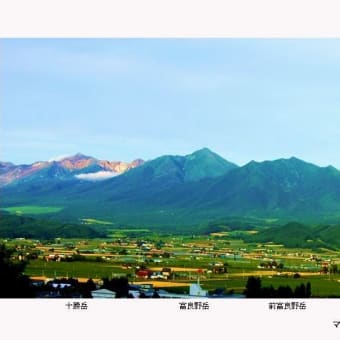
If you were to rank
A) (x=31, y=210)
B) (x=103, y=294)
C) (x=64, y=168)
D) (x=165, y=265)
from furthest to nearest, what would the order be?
(x=31, y=210) < (x=64, y=168) < (x=165, y=265) < (x=103, y=294)

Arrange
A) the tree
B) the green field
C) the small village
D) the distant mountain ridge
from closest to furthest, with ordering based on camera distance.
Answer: the tree < the small village < the distant mountain ridge < the green field

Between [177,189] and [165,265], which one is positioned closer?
[165,265]

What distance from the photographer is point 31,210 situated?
29.5 feet

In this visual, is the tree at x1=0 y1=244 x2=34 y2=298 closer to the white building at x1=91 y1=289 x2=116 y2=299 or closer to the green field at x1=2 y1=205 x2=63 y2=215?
the white building at x1=91 y1=289 x2=116 y2=299

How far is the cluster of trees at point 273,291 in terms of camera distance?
24.1 feet

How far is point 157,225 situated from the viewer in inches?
340

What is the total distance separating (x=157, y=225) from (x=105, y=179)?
856mm

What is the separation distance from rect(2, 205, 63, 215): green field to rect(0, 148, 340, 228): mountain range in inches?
2.3

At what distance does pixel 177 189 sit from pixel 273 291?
2342 millimetres

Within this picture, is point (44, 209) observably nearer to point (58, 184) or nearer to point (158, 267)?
point (58, 184)

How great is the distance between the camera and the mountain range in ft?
28.4

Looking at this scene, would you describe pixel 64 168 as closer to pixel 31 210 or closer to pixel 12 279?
pixel 31 210

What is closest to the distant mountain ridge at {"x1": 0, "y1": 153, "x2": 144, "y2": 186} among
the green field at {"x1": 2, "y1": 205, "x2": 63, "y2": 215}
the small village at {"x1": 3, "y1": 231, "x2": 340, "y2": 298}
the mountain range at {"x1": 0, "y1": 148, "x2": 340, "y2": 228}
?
the mountain range at {"x1": 0, "y1": 148, "x2": 340, "y2": 228}

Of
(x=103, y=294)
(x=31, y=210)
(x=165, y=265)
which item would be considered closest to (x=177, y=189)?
(x=165, y=265)
